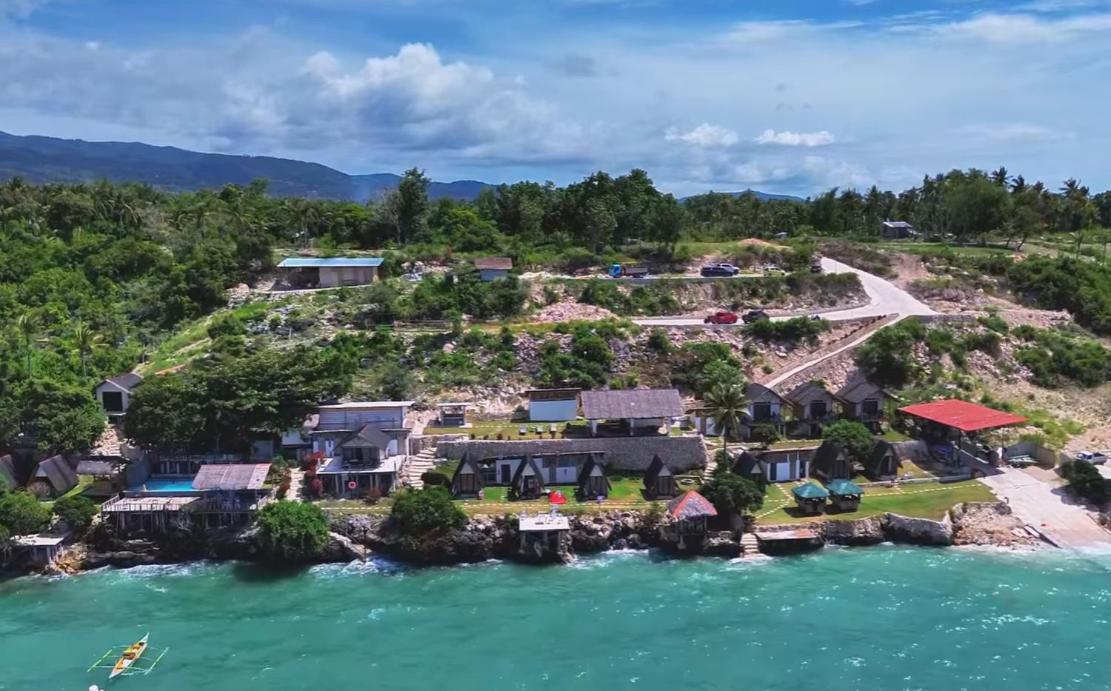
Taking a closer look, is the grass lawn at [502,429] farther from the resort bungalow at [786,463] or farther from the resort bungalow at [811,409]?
the resort bungalow at [811,409]

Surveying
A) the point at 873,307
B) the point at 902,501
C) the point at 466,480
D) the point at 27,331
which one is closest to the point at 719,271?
the point at 873,307

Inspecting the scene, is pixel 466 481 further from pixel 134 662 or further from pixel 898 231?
pixel 898 231

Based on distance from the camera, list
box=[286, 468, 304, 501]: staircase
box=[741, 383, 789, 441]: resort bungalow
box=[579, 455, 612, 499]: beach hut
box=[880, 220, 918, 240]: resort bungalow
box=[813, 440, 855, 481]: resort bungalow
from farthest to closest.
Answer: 1. box=[880, 220, 918, 240]: resort bungalow
2. box=[741, 383, 789, 441]: resort bungalow
3. box=[813, 440, 855, 481]: resort bungalow
4. box=[579, 455, 612, 499]: beach hut
5. box=[286, 468, 304, 501]: staircase

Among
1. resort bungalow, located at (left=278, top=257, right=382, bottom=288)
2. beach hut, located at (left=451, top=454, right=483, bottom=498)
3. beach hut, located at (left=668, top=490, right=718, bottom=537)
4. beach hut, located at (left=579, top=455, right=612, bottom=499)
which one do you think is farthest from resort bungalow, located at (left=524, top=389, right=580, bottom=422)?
resort bungalow, located at (left=278, top=257, right=382, bottom=288)

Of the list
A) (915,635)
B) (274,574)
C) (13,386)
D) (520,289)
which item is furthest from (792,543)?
(13,386)

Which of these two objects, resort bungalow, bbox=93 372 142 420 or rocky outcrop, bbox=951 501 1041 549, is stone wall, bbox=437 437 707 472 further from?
resort bungalow, bbox=93 372 142 420

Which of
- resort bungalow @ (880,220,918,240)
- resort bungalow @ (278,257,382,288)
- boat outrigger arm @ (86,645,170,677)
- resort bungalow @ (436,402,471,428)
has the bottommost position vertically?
boat outrigger arm @ (86,645,170,677)

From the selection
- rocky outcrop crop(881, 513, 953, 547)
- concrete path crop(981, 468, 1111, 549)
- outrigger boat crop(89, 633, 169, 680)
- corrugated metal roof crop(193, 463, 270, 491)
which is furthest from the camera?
corrugated metal roof crop(193, 463, 270, 491)
